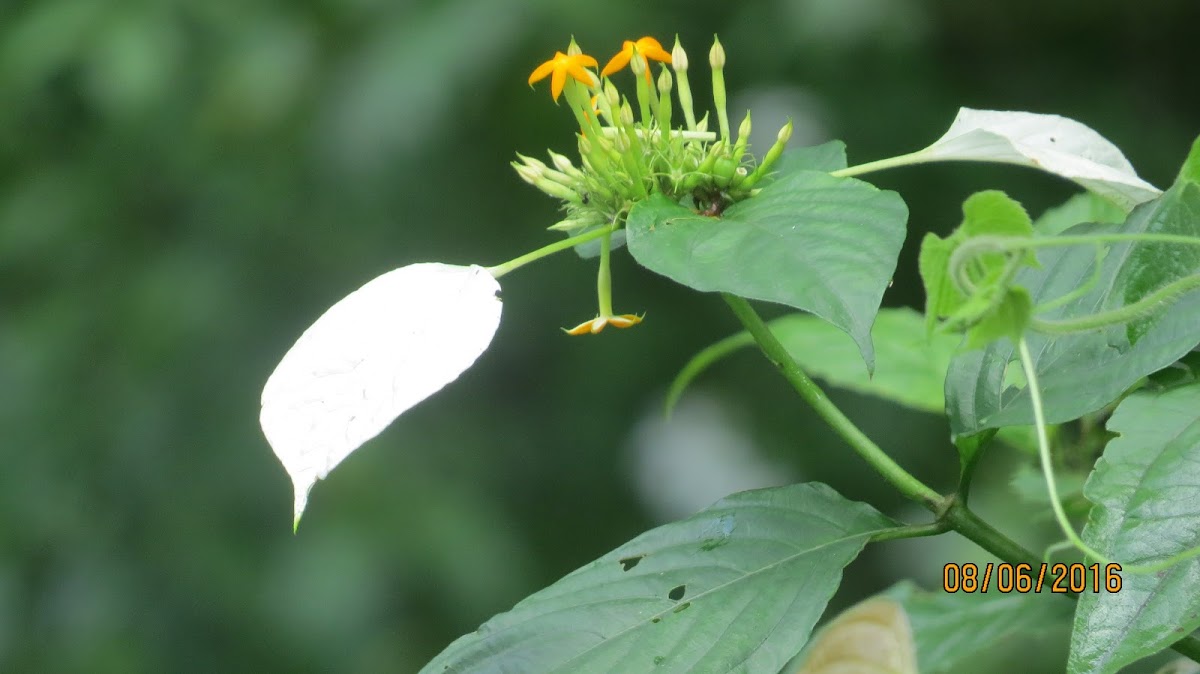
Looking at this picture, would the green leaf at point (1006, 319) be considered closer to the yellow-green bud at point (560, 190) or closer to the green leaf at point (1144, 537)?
the green leaf at point (1144, 537)

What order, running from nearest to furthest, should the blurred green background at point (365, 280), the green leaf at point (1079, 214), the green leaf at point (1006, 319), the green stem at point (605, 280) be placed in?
the green leaf at point (1006, 319) < the green stem at point (605, 280) < the green leaf at point (1079, 214) < the blurred green background at point (365, 280)

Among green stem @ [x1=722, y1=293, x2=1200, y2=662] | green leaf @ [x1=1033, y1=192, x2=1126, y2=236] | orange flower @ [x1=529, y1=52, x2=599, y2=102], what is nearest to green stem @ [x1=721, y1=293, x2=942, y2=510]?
green stem @ [x1=722, y1=293, x2=1200, y2=662]

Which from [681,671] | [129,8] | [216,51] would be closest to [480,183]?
[216,51]

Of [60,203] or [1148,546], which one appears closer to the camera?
[1148,546]

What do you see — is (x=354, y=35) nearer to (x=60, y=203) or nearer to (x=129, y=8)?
(x=129, y=8)

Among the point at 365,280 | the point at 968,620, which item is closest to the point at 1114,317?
the point at 968,620

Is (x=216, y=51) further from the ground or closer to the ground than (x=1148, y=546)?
further from the ground

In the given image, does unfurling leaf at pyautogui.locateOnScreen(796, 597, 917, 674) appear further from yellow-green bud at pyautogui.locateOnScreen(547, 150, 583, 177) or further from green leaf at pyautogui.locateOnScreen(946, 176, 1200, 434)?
yellow-green bud at pyautogui.locateOnScreen(547, 150, 583, 177)

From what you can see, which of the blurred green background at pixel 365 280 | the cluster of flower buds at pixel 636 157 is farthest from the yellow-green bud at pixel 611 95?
the blurred green background at pixel 365 280
